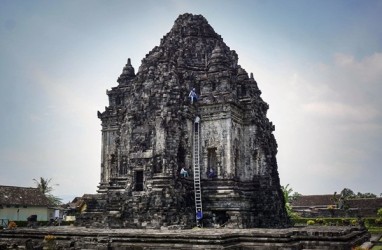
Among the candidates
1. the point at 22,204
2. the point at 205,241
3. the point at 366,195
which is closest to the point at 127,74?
the point at 22,204

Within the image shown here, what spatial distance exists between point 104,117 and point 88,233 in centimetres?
1313

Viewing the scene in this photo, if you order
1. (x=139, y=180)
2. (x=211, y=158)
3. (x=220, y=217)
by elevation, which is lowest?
(x=220, y=217)

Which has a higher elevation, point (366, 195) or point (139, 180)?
point (366, 195)

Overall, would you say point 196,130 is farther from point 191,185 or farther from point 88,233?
point 88,233

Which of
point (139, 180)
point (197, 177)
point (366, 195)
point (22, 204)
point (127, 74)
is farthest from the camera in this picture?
Result: point (366, 195)

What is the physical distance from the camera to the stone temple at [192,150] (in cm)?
2161

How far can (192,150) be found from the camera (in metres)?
24.0

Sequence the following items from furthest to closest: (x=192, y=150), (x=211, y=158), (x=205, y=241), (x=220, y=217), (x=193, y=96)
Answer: (x=193, y=96), (x=211, y=158), (x=192, y=150), (x=220, y=217), (x=205, y=241)

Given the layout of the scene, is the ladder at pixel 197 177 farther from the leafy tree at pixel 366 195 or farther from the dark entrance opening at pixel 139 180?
the leafy tree at pixel 366 195

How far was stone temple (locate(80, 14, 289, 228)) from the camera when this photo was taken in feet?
70.9

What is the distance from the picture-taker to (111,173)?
28.7 metres

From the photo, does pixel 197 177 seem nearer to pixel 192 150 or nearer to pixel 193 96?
pixel 192 150

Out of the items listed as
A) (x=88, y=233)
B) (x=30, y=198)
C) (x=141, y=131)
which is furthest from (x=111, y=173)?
(x=30, y=198)

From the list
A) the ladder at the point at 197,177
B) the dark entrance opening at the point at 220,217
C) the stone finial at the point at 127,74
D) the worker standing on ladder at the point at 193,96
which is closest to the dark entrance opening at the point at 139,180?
the ladder at the point at 197,177
